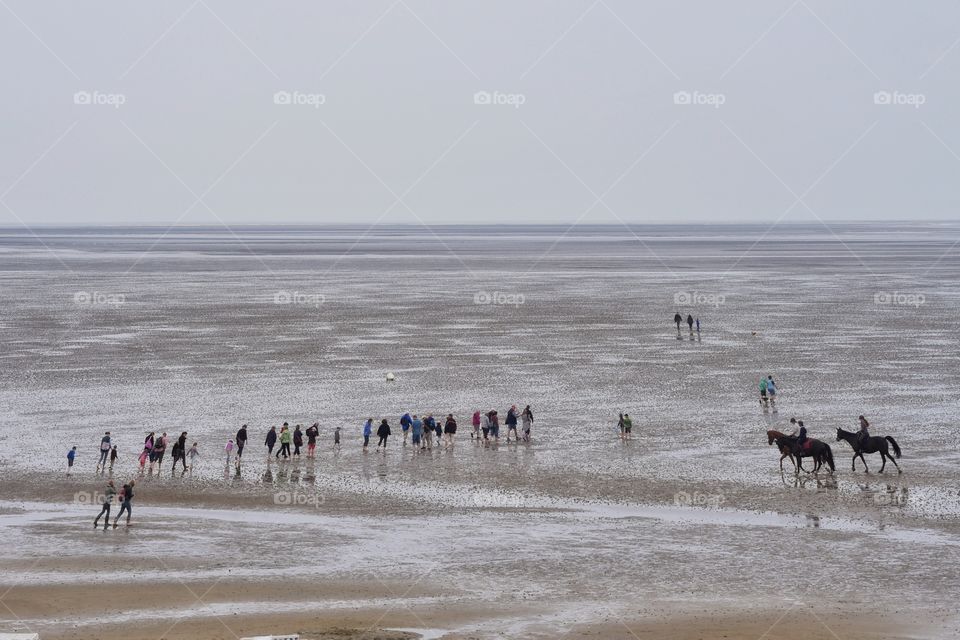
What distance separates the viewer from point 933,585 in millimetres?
22000

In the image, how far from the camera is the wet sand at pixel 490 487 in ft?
68.8

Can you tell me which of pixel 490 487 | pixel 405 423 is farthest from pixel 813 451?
pixel 405 423

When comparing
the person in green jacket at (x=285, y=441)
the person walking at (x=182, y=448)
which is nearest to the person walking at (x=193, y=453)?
the person walking at (x=182, y=448)

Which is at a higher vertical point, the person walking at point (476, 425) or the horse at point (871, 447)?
the person walking at point (476, 425)

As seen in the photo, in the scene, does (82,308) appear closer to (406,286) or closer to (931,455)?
(406,286)

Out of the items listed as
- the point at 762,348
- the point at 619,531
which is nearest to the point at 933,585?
the point at 619,531

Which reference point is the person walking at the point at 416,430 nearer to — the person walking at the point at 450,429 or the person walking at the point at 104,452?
the person walking at the point at 450,429

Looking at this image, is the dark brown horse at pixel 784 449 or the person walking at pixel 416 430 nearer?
the dark brown horse at pixel 784 449

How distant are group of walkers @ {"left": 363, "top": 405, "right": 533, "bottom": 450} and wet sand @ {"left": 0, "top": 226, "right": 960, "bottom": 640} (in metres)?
0.59

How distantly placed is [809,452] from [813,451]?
11cm

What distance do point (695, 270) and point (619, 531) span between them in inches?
3991

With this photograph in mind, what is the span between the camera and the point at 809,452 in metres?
31.5

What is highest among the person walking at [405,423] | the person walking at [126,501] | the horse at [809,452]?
the person walking at [405,423]

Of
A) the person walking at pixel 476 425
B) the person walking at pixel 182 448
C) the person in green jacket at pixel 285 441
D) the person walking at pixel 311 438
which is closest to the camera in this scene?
the person walking at pixel 182 448
